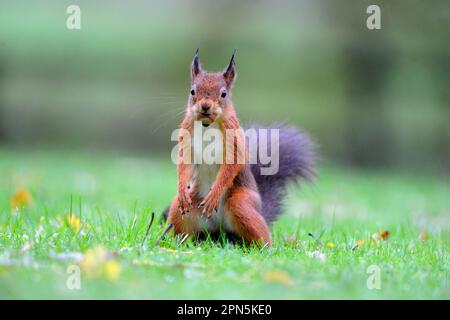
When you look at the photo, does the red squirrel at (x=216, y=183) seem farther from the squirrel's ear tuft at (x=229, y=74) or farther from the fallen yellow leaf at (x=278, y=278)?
the fallen yellow leaf at (x=278, y=278)

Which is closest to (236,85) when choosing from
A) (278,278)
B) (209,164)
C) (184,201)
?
(209,164)

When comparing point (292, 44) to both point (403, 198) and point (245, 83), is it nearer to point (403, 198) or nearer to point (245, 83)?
point (245, 83)

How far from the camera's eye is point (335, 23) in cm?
1164

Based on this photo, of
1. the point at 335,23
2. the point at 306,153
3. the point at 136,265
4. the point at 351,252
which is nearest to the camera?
the point at 136,265

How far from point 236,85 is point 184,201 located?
330 inches

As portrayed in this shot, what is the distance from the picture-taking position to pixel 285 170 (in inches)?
167

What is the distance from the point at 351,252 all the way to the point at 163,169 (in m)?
6.23

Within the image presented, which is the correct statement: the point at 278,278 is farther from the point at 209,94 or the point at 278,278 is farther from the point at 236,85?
the point at 236,85

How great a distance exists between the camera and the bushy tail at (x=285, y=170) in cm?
419

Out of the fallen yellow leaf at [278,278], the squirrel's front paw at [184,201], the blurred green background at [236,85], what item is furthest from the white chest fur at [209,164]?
the blurred green background at [236,85]

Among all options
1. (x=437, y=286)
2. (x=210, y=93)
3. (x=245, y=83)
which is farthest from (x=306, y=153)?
(x=245, y=83)

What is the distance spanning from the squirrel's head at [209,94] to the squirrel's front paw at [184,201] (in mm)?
369

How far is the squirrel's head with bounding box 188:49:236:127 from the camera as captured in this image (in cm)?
354

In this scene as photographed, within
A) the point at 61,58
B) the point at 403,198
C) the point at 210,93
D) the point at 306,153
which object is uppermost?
the point at 61,58
